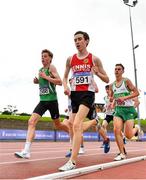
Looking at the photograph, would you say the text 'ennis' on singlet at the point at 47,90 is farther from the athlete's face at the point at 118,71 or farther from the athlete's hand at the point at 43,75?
the athlete's face at the point at 118,71

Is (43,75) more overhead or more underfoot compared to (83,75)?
more overhead

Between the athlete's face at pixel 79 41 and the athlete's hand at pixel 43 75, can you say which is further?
the athlete's hand at pixel 43 75

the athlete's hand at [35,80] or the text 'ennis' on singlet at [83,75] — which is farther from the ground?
the athlete's hand at [35,80]

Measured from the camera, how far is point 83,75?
21.8ft

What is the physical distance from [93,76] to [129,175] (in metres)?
1.81

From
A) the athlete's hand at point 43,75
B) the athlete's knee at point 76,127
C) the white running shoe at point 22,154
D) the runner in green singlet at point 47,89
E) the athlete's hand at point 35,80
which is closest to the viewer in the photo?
the athlete's knee at point 76,127

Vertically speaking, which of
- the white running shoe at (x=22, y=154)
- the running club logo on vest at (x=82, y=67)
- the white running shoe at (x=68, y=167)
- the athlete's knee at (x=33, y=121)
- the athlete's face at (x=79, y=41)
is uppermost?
the athlete's face at (x=79, y=41)

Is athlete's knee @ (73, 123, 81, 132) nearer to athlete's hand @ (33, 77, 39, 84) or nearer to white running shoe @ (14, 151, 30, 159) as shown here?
white running shoe @ (14, 151, 30, 159)

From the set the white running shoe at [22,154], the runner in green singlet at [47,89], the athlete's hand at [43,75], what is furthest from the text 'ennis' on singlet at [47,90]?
the white running shoe at [22,154]

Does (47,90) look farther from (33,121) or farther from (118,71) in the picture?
(118,71)

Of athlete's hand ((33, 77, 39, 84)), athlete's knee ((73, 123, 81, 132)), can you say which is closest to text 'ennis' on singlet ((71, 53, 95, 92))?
athlete's knee ((73, 123, 81, 132))

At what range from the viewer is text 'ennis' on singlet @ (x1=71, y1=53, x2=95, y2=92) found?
6.62 metres

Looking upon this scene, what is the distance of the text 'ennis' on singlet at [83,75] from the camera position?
21.7ft

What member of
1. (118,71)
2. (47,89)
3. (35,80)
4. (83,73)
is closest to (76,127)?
(83,73)
